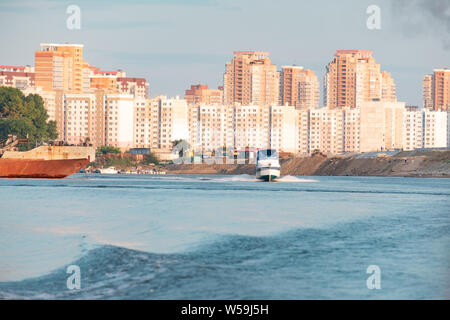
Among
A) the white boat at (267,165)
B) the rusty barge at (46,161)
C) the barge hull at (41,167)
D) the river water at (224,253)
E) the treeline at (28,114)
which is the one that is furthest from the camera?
the treeline at (28,114)

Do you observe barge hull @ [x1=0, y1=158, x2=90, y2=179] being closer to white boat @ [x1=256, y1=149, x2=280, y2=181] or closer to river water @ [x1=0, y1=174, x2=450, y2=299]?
white boat @ [x1=256, y1=149, x2=280, y2=181]

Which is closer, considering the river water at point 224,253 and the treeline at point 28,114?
the river water at point 224,253

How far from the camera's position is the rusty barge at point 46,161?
110 metres

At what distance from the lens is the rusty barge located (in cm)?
10994

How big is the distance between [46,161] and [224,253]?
88220 millimetres

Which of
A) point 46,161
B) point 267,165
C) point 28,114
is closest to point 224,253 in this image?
point 267,165

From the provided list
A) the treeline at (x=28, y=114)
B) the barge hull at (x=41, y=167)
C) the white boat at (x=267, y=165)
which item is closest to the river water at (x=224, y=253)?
the white boat at (x=267, y=165)

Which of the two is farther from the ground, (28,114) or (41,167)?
(28,114)

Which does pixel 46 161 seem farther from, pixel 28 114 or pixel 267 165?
pixel 28 114

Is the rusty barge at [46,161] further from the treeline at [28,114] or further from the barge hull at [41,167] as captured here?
the treeline at [28,114]

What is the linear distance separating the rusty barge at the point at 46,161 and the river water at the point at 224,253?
59.3 m

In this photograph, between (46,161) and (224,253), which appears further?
(46,161)

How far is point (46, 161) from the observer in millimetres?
112188
